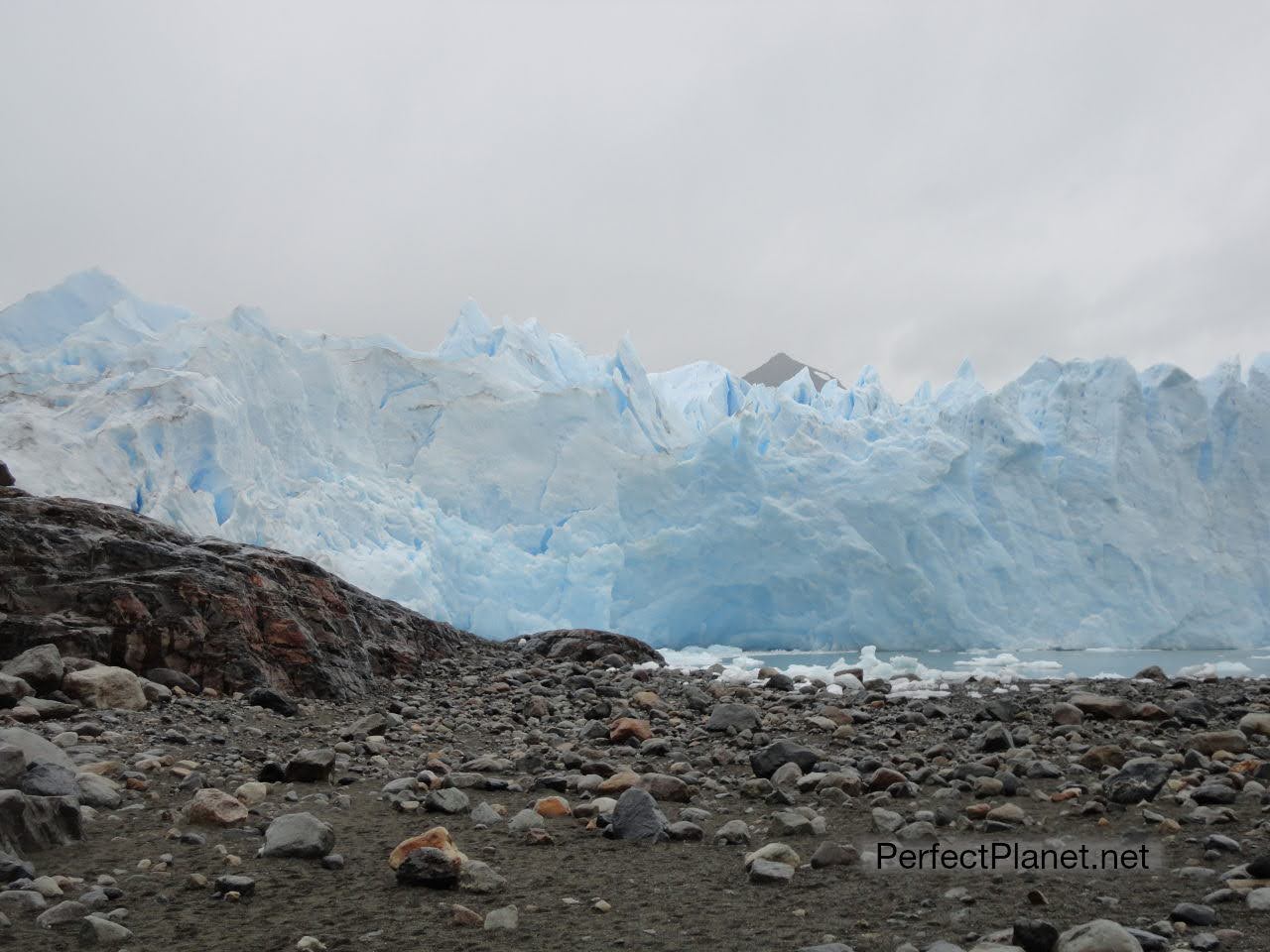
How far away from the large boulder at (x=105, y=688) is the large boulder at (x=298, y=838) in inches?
77.9

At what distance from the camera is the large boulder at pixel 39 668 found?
4016mm

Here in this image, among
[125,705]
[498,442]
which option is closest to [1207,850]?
[125,705]

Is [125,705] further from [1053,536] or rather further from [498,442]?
[1053,536]

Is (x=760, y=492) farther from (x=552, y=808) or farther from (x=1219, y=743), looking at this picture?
(x=552, y=808)

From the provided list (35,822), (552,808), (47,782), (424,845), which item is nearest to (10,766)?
(47,782)

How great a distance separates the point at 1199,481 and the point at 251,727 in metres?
19.4

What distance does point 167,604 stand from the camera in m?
5.09

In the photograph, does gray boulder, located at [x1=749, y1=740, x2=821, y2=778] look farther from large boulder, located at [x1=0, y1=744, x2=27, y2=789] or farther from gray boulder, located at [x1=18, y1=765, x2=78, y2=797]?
large boulder, located at [x1=0, y1=744, x2=27, y2=789]

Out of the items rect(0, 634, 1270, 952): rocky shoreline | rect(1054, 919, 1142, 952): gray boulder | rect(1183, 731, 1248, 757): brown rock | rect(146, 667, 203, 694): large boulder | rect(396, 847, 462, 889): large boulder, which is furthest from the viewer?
rect(146, 667, 203, 694): large boulder

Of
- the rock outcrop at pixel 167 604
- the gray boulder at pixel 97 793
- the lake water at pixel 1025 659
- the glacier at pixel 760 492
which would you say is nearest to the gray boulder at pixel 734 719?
the rock outcrop at pixel 167 604

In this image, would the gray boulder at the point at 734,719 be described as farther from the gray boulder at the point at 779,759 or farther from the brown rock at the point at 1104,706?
the brown rock at the point at 1104,706

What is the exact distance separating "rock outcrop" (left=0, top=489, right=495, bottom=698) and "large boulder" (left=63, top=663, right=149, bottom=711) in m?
0.60

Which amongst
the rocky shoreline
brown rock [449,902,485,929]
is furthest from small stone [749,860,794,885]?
brown rock [449,902,485,929]

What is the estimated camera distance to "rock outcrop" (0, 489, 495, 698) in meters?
4.82
